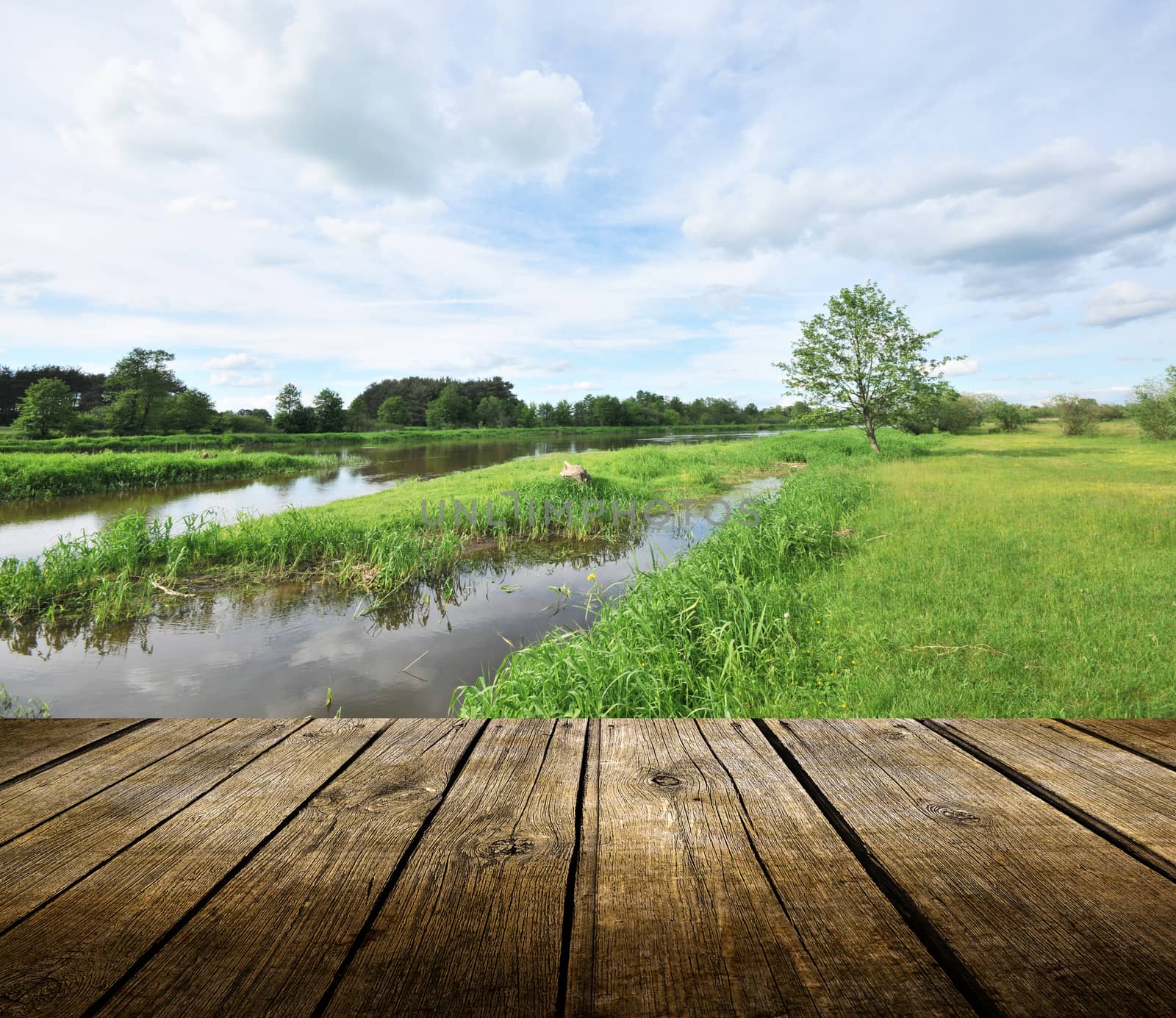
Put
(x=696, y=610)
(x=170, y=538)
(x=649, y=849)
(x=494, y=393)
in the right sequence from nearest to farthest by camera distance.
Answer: (x=649, y=849) < (x=696, y=610) < (x=170, y=538) < (x=494, y=393)

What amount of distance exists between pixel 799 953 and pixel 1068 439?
117 feet

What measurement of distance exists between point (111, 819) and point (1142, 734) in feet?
9.47

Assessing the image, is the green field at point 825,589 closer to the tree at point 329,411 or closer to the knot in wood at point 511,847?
the knot in wood at point 511,847

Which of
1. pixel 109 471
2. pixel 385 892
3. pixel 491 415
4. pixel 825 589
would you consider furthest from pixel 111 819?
pixel 491 415

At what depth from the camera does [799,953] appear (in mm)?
899

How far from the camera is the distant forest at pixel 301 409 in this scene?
31781 mm

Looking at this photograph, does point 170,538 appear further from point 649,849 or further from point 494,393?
point 494,393

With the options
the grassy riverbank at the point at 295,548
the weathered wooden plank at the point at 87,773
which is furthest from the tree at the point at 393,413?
the weathered wooden plank at the point at 87,773

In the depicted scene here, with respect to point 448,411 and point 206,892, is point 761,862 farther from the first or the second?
point 448,411

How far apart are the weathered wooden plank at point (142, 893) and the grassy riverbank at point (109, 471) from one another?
858 inches

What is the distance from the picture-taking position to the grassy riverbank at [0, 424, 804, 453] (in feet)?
89.8

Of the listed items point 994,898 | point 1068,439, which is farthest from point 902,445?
point 994,898

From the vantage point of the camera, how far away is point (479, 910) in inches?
39.7

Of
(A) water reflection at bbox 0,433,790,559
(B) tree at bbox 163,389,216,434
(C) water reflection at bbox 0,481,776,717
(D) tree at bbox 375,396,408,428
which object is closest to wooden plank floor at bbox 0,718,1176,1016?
(C) water reflection at bbox 0,481,776,717
